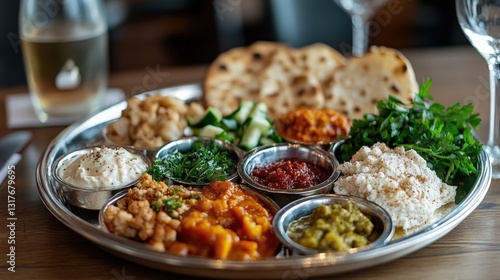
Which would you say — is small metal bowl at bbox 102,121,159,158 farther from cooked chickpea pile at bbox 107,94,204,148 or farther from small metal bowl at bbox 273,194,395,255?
small metal bowl at bbox 273,194,395,255

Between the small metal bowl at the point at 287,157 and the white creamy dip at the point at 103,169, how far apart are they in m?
0.44

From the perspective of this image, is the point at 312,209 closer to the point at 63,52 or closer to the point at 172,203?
the point at 172,203

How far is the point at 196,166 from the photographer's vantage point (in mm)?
2594

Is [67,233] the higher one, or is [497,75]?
[497,75]

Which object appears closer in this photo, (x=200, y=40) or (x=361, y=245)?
(x=361, y=245)

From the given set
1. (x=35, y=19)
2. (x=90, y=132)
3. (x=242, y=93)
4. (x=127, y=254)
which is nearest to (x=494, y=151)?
(x=242, y=93)

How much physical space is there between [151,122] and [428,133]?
4.22 feet

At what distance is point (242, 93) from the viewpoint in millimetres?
3404

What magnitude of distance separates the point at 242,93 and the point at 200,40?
3350mm

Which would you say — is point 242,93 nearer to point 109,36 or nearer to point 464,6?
point 464,6

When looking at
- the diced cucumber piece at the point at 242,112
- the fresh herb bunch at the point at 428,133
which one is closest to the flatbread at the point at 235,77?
the diced cucumber piece at the point at 242,112

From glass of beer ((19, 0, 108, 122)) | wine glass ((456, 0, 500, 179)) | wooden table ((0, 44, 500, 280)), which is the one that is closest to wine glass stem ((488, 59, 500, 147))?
wine glass ((456, 0, 500, 179))

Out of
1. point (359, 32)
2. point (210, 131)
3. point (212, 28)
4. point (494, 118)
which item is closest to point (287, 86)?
point (210, 131)

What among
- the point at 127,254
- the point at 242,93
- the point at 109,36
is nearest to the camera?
the point at 127,254
